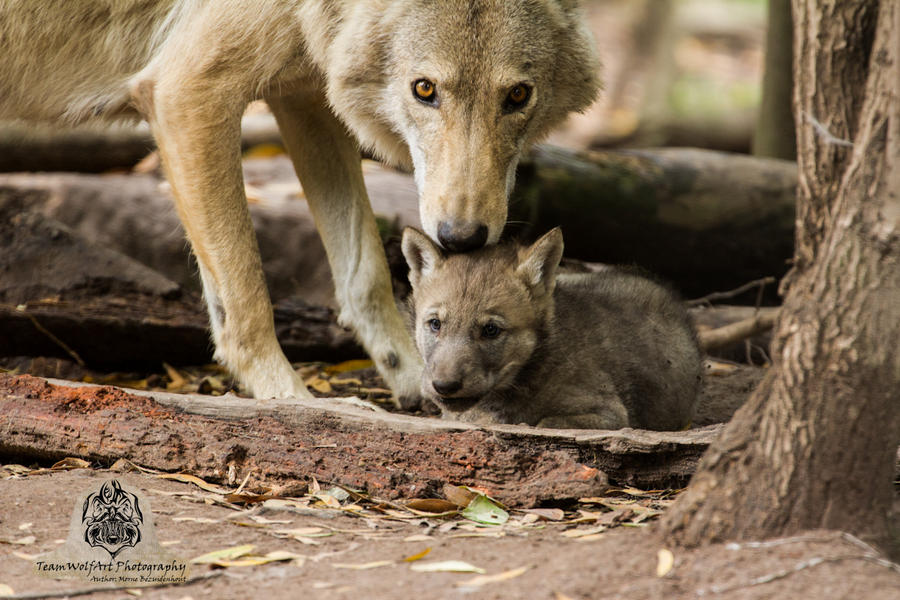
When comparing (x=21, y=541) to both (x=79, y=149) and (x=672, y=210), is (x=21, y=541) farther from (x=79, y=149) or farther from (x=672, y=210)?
(x=79, y=149)

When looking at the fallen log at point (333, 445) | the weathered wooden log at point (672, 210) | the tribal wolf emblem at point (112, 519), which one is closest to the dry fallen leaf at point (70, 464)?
the fallen log at point (333, 445)

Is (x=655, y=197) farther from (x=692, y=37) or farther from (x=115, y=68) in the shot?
(x=692, y=37)

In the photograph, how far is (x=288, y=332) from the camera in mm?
6125

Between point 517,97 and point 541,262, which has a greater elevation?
point 517,97

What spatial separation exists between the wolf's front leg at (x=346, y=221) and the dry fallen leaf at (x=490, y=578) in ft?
9.07

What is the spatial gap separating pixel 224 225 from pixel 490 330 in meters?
1.63

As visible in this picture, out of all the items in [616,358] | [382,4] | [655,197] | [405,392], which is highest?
[382,4]

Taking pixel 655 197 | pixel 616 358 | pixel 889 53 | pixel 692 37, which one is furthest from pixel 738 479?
pixel 692 37

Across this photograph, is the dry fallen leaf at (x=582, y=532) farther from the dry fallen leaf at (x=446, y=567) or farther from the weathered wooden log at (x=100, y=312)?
the weathered wooden log at (x=100, y=312)

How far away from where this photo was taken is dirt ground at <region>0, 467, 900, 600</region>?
2.66 metres

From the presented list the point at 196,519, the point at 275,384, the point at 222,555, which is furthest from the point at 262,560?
the point at 275,384

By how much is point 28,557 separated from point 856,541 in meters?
2.67

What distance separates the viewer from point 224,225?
4973 millimetres

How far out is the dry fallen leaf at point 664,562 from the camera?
2777 millimetres
